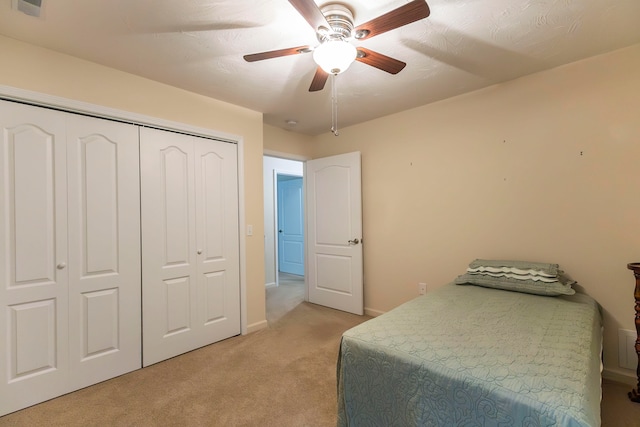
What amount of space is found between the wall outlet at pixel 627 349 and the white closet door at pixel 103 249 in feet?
12.0

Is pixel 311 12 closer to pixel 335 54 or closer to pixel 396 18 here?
pixel 335 54

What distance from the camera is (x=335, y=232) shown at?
12.4 feet

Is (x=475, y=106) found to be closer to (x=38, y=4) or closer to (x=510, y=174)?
(x=510, y=174)

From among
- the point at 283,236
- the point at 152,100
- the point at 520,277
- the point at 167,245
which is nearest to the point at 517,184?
the point at 520,277

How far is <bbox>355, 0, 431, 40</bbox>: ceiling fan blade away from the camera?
4.08 ft

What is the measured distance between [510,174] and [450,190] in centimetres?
53

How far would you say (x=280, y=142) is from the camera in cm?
380

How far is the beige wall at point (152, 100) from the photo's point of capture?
194cm

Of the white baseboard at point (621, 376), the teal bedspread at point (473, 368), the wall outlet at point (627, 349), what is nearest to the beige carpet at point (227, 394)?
the white baseboard at point (621, 376)

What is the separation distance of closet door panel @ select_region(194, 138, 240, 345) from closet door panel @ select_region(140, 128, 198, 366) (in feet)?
0.29

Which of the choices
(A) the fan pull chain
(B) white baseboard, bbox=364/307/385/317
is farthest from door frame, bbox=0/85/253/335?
(B) white baseboard, bbox=364/307/385/317

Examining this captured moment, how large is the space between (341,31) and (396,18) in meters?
0.41

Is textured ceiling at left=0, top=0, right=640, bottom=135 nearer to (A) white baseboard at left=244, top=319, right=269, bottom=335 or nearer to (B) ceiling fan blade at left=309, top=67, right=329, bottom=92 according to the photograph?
(B) ceiling fan blade at left=309, top=67, right=329, bottom=92

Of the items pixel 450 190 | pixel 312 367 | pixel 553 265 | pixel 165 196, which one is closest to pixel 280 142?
pixel 165 196
